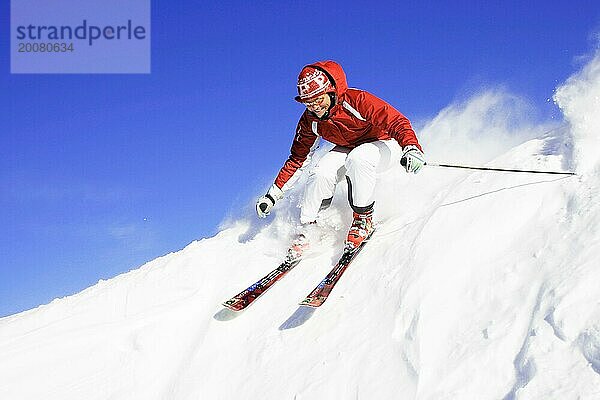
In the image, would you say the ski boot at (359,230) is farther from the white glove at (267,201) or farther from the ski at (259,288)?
the white glove at (267,201)

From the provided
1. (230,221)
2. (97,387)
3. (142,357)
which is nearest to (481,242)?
(142,357)

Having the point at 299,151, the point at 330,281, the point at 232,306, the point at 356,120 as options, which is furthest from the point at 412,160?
the point at 232,306

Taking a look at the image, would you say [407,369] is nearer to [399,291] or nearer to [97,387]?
[399,291]

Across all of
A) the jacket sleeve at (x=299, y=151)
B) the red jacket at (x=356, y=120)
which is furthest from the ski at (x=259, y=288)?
the red jacket at (x=356, y=120)

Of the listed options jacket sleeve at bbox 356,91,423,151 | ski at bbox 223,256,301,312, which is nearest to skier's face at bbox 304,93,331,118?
jacket sleeve at bbox 356,91,423,151

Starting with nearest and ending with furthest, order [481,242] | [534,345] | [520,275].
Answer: [534,345]
[520,275]
[481,242]

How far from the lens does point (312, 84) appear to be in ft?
18.0

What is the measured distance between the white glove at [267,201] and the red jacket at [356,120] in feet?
2.79

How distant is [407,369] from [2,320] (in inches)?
222

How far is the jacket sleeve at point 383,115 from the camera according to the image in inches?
219

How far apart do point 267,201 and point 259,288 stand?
127 cm

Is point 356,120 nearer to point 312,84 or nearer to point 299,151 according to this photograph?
point 312,84

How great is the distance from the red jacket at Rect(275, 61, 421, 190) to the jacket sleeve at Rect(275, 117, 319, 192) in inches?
6.5

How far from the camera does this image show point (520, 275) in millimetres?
3664
